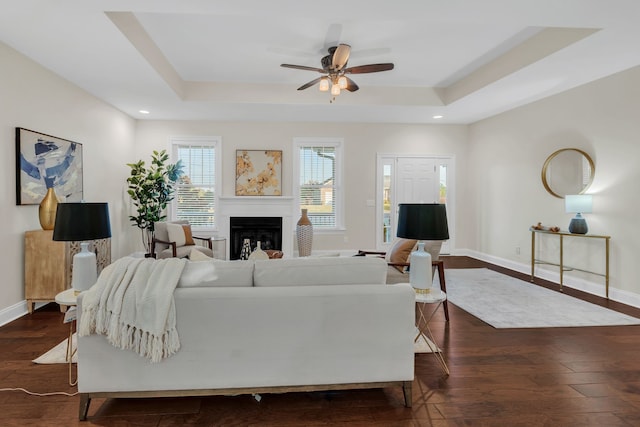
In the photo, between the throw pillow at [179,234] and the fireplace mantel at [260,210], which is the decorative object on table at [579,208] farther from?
the throw pillow at [179,234]

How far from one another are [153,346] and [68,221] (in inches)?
42.3

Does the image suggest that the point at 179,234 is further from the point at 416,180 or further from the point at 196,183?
the point at 416,180

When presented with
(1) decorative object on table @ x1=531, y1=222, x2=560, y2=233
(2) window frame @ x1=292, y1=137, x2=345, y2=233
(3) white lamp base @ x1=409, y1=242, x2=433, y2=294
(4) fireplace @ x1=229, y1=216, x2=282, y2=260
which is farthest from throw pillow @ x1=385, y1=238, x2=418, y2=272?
(2) window frame @ x1=292, y1=137, x2=345, y2=233

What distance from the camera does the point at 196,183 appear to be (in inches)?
272

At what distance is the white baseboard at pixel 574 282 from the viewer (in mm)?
4133

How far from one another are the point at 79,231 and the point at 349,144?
17.8ft


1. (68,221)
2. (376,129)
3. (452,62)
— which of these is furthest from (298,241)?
(68,221)

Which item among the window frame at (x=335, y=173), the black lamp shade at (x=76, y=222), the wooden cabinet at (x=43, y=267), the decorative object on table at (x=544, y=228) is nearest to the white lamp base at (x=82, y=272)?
the black lamp shade at (x=76, y=222)

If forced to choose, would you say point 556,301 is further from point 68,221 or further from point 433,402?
point 68,221

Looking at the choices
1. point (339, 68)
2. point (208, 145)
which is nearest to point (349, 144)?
point (208, 145)

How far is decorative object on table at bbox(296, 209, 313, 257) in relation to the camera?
21.7 feet

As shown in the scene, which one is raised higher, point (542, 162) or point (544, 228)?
point (542, 162)

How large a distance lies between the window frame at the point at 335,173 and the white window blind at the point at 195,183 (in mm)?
1591

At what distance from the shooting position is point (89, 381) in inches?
75.0
